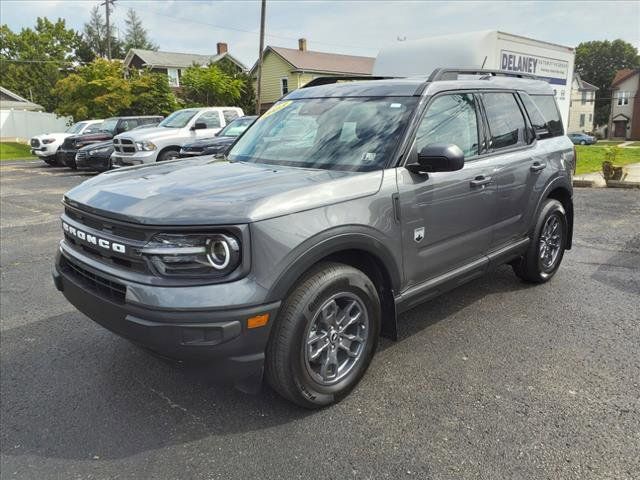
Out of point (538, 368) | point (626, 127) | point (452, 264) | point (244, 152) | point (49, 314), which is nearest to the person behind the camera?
point (538, 368)

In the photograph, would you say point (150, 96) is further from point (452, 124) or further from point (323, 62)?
point (452, 124)

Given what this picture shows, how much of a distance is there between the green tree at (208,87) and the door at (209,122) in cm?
2009

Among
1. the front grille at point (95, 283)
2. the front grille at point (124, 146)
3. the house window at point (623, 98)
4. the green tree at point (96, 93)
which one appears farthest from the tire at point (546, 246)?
the house window at point (623, 98)

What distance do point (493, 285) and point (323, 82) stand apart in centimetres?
253

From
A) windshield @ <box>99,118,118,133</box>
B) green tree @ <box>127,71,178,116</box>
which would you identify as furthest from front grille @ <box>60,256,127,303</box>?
green tree @ <box>127,71,178,116</box>

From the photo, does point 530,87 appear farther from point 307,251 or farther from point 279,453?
point 279,453

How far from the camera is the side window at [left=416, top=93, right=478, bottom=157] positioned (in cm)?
347

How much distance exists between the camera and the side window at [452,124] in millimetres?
3469

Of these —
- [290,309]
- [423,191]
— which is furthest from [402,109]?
[290,309]

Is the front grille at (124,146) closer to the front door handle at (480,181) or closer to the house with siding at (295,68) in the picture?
the front door handle at (480,181)

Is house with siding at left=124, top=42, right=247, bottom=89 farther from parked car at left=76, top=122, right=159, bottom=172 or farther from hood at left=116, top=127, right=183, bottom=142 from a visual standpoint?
hood at left=116, top=127, right=183, bottom=142

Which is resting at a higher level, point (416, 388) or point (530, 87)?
point (530, 87)

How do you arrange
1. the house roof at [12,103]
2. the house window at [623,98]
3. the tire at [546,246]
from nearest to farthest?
the tire at [546,246]
the house roof at [12,103]
the house window at [623,98]

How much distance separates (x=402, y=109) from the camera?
3.45m
